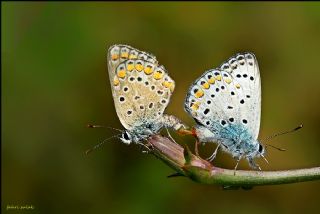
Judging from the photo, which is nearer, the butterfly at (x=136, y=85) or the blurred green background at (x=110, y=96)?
the butterfly at (x=136, y=85)

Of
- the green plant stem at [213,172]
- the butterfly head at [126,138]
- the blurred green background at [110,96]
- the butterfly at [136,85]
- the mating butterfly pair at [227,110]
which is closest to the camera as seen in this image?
the green plant stem at [213,172]

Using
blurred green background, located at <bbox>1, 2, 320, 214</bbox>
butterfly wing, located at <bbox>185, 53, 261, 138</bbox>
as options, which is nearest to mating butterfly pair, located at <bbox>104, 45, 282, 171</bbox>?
butterfly wing, located at <bbox>185, 53, 261, 138</bbox>

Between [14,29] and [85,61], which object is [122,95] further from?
[14,29]

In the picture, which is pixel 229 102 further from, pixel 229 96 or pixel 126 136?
pixel 126 136

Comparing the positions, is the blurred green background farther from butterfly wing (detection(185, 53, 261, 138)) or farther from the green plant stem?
the green plant stem

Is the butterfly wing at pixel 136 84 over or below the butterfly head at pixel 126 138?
over

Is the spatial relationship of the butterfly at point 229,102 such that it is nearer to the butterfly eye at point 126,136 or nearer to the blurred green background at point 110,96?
the butterfly eye at point 126,136

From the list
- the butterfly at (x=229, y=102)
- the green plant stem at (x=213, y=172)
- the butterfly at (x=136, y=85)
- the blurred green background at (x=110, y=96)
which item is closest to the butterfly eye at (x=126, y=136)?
the butterfly at (x=136, y=85)

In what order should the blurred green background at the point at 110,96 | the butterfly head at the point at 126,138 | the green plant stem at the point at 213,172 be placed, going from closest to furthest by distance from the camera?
the green plant stem at the point at 213,172
the butterfly head at the point at 126,138
the blurred green background at the point at 110,96

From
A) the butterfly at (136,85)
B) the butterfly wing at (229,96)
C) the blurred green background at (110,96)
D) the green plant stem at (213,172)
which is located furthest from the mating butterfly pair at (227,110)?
the blurred green background at (110,96)
